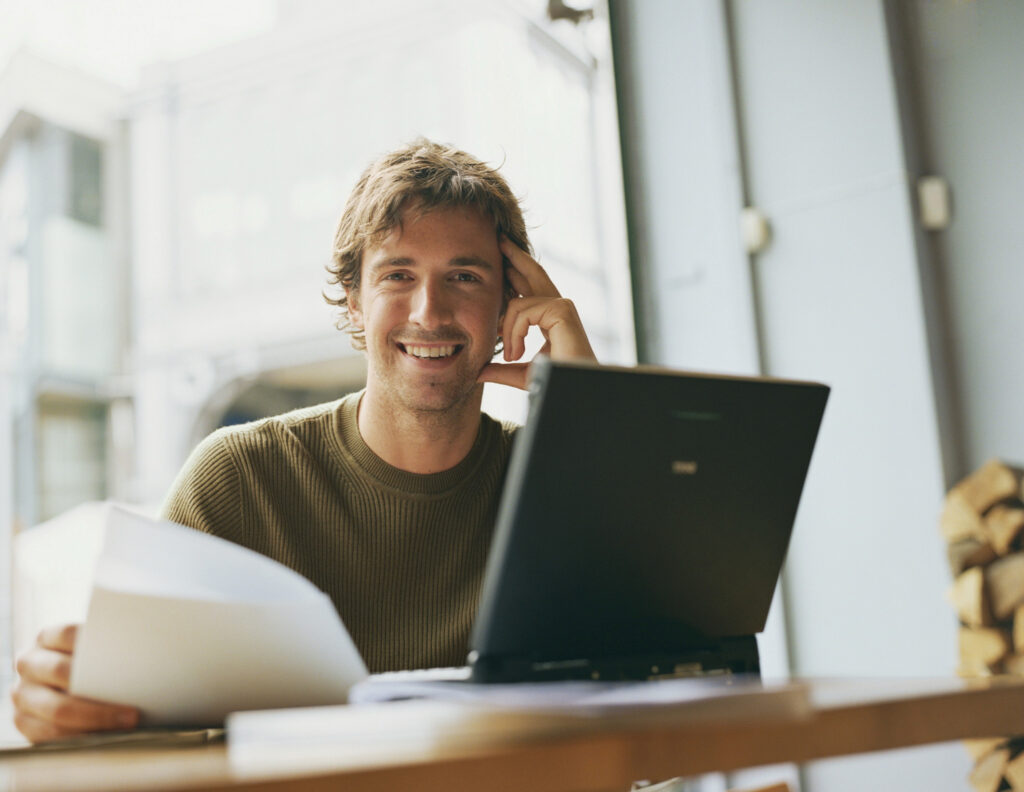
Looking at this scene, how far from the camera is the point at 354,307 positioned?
1.64 metres

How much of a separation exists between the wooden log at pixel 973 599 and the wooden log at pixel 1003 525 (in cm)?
7

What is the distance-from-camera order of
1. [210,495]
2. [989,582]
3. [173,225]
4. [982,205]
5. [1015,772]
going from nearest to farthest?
[210,495] < [1015,772] < [989,582] < [982,205] < [173,225]

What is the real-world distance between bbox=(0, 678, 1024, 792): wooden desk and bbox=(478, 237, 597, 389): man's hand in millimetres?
737

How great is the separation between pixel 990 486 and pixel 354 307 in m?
1.34

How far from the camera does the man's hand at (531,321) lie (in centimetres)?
129

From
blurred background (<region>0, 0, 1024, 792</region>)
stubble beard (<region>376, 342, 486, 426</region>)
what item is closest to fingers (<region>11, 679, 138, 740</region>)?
stubble beard (<region>376, 342, 486, 426</region>)

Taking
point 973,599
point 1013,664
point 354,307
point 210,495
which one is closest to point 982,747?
point 1013,664

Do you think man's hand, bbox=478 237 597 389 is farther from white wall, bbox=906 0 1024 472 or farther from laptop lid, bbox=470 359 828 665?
white wall, bbox=906 0 1024 472

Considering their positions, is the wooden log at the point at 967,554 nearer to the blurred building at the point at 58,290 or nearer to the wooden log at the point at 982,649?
the wooden log at the point at 982,649

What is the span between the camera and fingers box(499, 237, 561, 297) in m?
1.48

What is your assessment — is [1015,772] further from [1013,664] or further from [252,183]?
[252,183]

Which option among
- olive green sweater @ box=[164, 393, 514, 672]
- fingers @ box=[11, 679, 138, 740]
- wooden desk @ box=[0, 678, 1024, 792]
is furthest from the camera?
olive green sweater @ box=[164, 393, 514, 672]

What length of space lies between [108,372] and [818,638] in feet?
20.0

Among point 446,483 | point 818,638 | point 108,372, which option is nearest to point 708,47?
point 818,638
